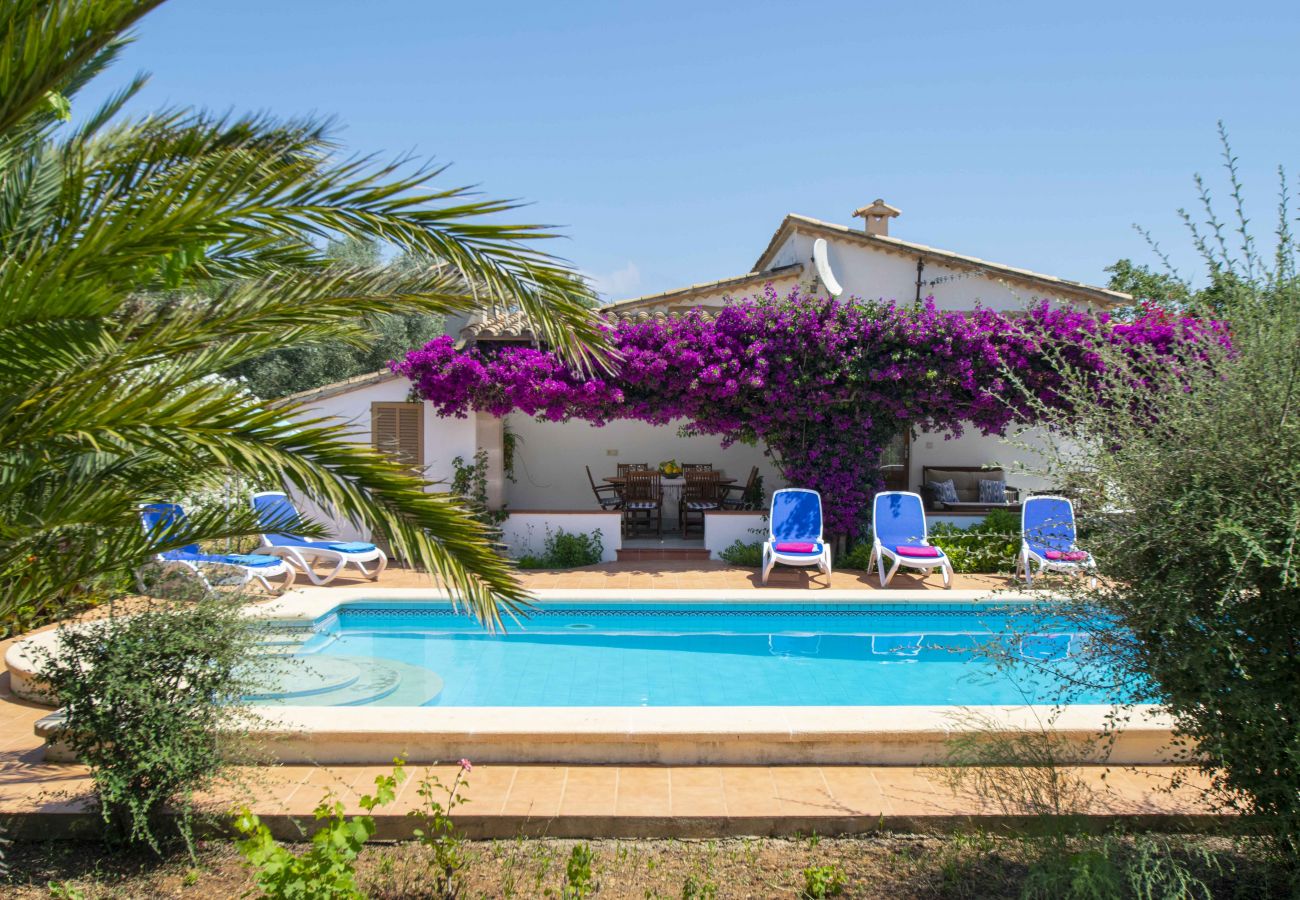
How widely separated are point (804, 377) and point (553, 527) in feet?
14.0

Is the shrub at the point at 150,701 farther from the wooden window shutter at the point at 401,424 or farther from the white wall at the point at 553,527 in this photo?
the wooden window shutter at the point at 401,424

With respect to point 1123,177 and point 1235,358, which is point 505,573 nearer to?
point 1235,358

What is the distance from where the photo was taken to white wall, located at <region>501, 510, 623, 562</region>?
13.0 m

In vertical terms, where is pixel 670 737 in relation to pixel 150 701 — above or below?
below

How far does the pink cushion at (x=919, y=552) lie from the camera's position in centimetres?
1103

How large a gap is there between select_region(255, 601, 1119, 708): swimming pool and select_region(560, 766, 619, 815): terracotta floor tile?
1977mm

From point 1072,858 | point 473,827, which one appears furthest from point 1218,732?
point 473,827

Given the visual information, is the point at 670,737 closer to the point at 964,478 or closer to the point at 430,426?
the point at 430,426

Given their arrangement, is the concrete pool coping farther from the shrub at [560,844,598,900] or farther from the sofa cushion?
the sofa cushion

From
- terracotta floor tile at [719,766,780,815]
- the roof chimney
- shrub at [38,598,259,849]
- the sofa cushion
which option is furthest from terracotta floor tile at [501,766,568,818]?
the roof chimney

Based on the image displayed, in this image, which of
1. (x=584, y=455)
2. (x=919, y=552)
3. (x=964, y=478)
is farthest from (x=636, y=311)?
(x=964, y=478)

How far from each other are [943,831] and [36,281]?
15.4 ft

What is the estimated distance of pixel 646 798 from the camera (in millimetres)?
4797

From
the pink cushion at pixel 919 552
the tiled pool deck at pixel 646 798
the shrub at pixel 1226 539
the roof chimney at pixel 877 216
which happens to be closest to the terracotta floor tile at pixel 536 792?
the tiled pool deck at pixel 646 798
